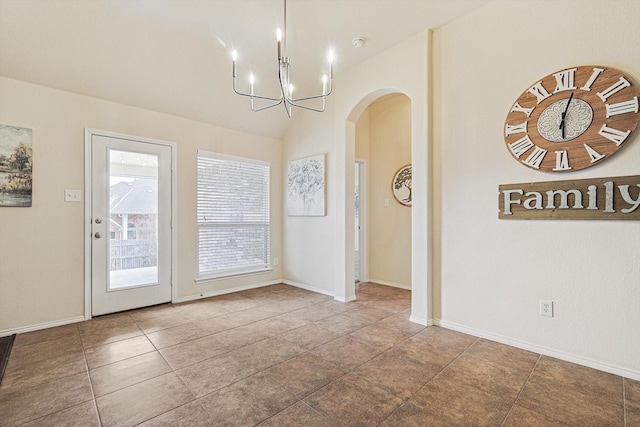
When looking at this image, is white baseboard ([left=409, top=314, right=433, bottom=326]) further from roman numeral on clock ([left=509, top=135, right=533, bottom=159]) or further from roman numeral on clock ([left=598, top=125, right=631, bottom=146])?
roman numeral on clock ([left=598, top=125, right=631, bottom=146])

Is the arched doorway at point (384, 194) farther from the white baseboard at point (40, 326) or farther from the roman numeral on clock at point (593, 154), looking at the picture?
the white baseboard at point (40, 326)

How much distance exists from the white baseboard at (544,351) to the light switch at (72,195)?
400cm

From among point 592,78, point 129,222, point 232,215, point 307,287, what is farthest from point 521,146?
point 129,222

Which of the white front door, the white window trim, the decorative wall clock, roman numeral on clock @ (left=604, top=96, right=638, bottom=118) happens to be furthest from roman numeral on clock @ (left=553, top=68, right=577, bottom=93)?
the white front door

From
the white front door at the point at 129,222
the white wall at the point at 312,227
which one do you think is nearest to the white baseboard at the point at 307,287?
the white wall at the point at 312,227

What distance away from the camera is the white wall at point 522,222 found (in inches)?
85.0

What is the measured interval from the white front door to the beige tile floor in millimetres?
473

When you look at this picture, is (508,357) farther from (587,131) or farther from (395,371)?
(587,131)

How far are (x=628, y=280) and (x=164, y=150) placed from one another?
4.69 meters

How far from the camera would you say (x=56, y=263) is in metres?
3.17

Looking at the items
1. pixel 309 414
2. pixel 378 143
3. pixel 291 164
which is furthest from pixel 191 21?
pixel 309 414

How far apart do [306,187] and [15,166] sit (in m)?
3.22

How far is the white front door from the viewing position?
3.40 m

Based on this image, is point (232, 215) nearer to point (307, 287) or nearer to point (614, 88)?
point (307, 287)
